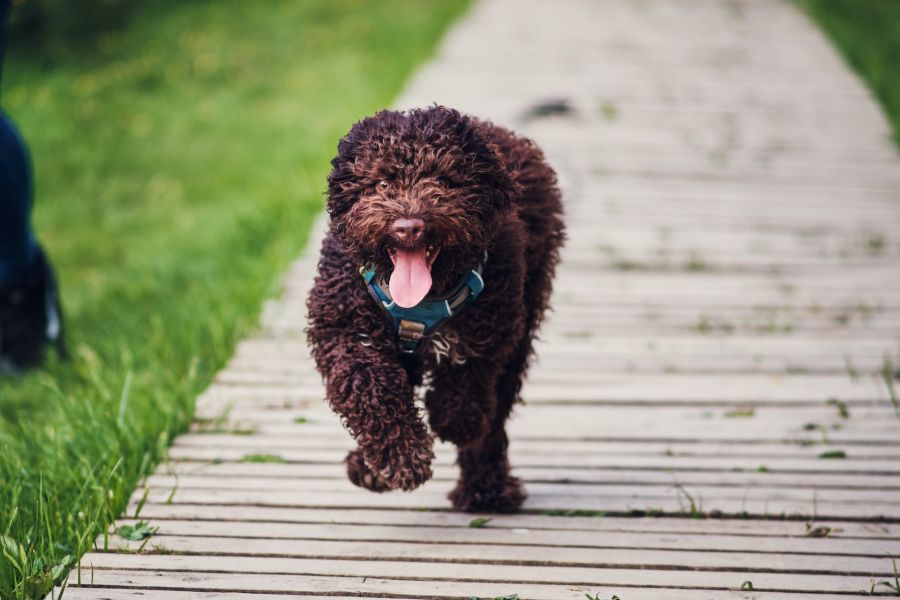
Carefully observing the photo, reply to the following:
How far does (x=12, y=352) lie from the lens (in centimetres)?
610

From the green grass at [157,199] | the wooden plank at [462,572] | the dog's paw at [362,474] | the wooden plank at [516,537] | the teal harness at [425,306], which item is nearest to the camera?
the teal harness at [425,306]

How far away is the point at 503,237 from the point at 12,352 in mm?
3799

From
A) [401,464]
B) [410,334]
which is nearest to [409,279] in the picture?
[410,334]

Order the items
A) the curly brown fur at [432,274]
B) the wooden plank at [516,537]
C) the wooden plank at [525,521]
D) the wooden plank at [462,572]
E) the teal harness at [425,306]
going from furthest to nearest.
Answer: the wooden plank at [525,521]
the wooden plank at [516,537]
the wooden plank at [462,572]
the teal harness at [425,306]
the curly brown fur at [432,274]

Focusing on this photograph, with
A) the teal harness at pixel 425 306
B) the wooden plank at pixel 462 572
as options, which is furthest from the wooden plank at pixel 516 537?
the teal harness at pixel 425 306

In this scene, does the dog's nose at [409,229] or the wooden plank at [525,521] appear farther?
the wooden plank at [525,521]

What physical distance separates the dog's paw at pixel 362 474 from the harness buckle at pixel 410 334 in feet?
1.21

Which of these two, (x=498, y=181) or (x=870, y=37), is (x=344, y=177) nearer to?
(x=498, y=181)

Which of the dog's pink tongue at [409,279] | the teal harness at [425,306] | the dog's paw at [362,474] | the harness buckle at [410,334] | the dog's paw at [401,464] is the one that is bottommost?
the dog's paw at [362,474]

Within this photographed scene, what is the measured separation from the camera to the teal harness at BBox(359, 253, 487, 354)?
321 centimetres

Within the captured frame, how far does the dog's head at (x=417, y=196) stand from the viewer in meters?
2.98

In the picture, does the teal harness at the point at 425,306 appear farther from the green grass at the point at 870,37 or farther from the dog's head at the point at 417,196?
the green grass at the point at 870,37

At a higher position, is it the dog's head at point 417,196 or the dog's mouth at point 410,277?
the dog's head at point 417,196

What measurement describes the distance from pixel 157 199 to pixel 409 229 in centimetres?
796
